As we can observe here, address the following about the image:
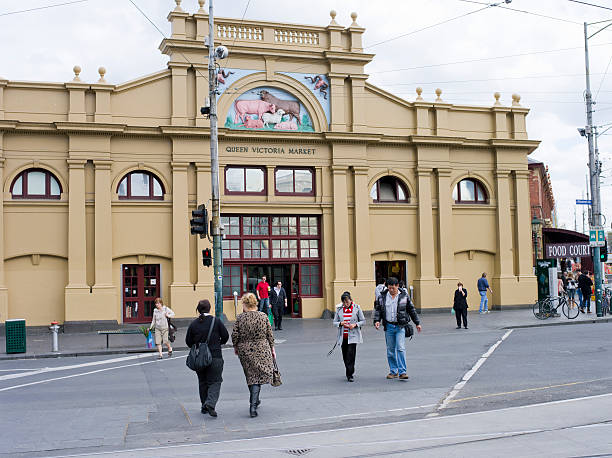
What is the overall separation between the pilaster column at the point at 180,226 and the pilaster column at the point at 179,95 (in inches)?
70.1

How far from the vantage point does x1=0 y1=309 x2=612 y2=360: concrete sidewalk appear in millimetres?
18192

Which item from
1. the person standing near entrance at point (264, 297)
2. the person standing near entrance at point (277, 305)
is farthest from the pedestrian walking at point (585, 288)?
the person standing near entrance at point (264, 297)

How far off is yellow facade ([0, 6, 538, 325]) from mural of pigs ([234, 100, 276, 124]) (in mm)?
449

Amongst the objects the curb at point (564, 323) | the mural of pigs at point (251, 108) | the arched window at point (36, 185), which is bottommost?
the curb at point (564, 323)

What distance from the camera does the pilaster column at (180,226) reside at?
2534cm

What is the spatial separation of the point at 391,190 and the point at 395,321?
17.7 meters

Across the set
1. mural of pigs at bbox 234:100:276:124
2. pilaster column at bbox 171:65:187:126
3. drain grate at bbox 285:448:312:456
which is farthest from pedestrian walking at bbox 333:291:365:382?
mural of pigs at bbox 234:100:276:124

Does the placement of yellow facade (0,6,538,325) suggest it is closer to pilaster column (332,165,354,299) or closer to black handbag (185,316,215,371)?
pilaster column (332,165,354,299)

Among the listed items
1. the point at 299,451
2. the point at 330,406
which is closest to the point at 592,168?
the point at 330,406

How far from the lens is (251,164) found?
1043 inches

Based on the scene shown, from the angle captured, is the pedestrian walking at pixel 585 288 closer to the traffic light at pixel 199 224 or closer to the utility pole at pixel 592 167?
the utility pole at pixel 592 167

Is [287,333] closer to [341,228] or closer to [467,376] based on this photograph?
[341,228]

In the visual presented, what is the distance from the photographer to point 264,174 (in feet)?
88.5

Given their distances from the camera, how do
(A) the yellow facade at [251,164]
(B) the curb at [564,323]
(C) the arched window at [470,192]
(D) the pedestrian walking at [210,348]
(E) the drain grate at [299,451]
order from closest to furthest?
(E) the drain grate at [299,451] < (D) the pedestrian walking at [210,348] < (B) the curb at [564,323] < (A) the yellow facade at [251,164] < (C) the arched window at [470,192]
